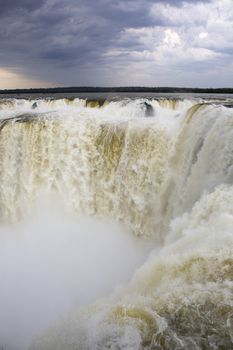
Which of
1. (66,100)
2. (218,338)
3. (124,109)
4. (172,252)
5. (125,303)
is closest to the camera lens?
(218,338)

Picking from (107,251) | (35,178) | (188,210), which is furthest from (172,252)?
(35,178)

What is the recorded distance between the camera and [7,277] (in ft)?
31.2

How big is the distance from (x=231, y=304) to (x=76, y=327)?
185cm

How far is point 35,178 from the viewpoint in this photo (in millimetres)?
12102

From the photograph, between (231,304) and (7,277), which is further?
(7,277)

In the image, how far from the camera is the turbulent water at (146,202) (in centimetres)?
420

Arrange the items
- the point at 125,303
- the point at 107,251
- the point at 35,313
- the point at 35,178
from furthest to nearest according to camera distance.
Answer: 1. the point at 35,178
2. the point at 107,251
3. the point at 35,313
4. the point at 125,303

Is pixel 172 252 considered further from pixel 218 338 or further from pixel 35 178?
pixel 35 178

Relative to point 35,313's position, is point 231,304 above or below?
above

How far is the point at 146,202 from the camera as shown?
35.1 ft

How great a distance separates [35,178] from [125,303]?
8.02 m

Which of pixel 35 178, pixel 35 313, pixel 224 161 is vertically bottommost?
pixel 35 313

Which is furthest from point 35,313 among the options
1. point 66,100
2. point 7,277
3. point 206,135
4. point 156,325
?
point 66,100

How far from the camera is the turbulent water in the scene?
4195 mm
